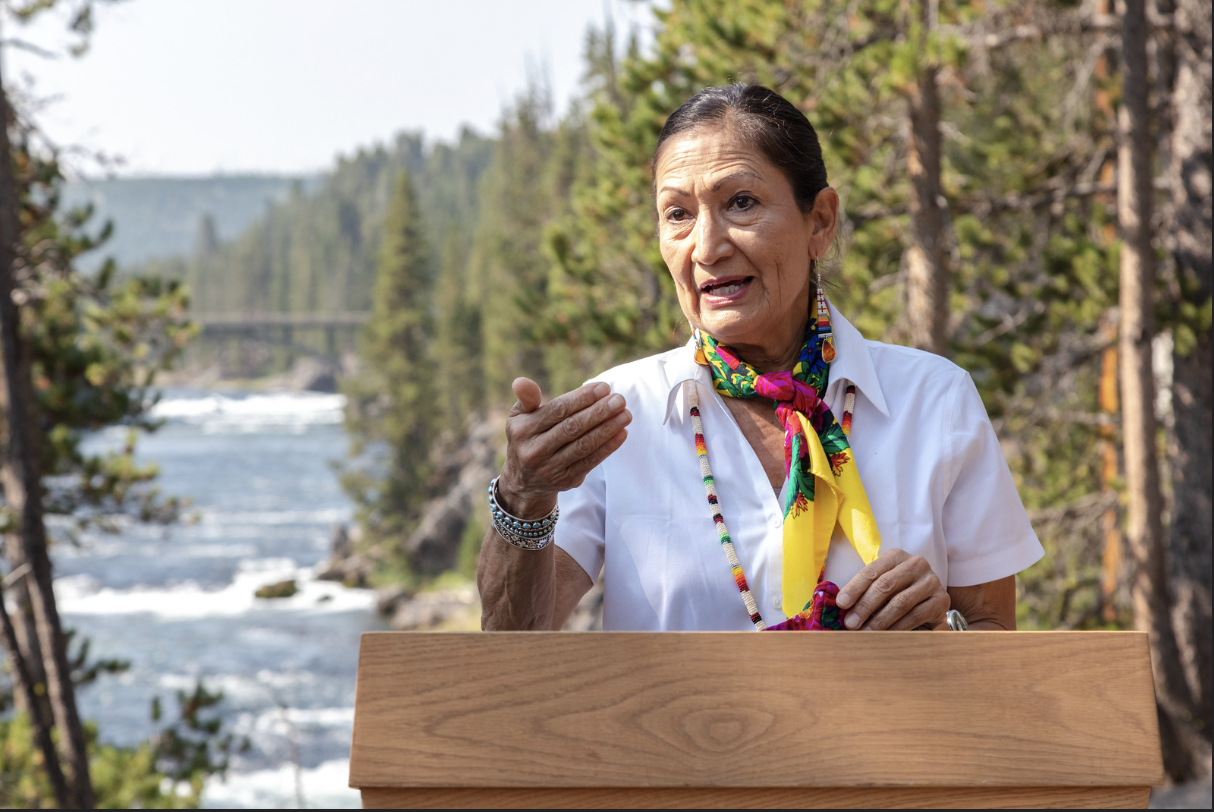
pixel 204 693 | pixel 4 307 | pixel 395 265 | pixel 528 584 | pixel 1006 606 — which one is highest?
pixel 528 584

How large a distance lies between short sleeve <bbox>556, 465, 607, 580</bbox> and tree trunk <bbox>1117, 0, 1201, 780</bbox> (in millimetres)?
5595

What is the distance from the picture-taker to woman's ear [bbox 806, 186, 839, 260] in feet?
5.97

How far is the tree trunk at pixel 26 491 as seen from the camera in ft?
23.1

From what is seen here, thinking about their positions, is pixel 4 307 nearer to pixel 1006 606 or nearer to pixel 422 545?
pixel 1006 606

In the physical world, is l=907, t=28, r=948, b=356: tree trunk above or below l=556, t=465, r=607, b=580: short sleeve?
below

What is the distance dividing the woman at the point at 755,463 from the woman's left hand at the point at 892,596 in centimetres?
8

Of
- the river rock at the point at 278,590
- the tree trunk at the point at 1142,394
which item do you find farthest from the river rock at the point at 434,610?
the tree trunk at the point at 1142,394

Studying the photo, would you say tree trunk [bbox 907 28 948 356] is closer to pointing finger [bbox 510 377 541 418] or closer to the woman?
the woman

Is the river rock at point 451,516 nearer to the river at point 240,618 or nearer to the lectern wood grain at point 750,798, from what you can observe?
the river at point 240,618

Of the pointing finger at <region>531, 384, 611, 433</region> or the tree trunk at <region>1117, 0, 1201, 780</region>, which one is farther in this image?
the tree trunk at <region>1117, 0, 1201, 780</region>

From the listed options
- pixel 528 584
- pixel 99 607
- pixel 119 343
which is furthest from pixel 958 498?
pixel 99 607

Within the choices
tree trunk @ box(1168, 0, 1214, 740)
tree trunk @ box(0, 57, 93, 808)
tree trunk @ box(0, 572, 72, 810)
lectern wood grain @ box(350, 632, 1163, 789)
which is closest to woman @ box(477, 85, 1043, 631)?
lectern wood grain @ box(350, 632, 1163, 789)

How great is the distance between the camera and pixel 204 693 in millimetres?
9898

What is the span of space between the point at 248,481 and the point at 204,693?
41.5 m
